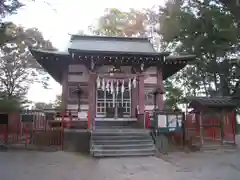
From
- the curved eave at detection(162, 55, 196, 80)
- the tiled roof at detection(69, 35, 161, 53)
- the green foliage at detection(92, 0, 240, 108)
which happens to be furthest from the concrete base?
A: the green foliage at detection(92, 0, 240, 108)

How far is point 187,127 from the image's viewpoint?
39.2 ft

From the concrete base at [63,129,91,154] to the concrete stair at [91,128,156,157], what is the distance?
0.37 metres

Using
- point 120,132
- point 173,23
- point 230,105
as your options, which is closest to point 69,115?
point 120,132

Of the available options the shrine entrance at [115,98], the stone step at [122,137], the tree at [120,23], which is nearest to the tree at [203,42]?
the tree at [120,23]

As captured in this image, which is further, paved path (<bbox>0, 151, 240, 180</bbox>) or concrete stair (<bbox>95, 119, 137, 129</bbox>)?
concrete stair (<bbox>95, 119, 137, 129</bbox>)

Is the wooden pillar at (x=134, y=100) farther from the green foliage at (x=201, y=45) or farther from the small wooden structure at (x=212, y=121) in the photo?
the green foliage at (x=201, y=45)

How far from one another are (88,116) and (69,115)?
1.23 m

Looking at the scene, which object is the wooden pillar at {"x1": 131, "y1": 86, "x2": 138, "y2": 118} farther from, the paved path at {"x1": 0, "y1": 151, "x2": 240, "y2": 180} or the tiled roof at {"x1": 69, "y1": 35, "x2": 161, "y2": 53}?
the paved path at {"x1": 0, "y1": 151, "x2": 240, "y2": 180}

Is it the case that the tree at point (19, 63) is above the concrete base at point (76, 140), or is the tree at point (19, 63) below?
above

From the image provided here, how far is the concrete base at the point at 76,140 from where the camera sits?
10.6 meters

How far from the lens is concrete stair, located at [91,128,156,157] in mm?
9625

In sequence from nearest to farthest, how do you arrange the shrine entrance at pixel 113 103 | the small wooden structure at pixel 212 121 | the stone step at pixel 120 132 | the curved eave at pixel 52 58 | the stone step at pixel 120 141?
1. the stone step at pixel 120 141
2. the stone step at pixel 120 132
3. the small wooden structure at pixel 212 121
4. the curved eave at pixel 52 58
5. the shrine entrance at pixel 113 103

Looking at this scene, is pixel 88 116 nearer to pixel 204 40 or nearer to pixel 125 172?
pixel 125 172

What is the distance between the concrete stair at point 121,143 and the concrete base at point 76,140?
1.23 feet
